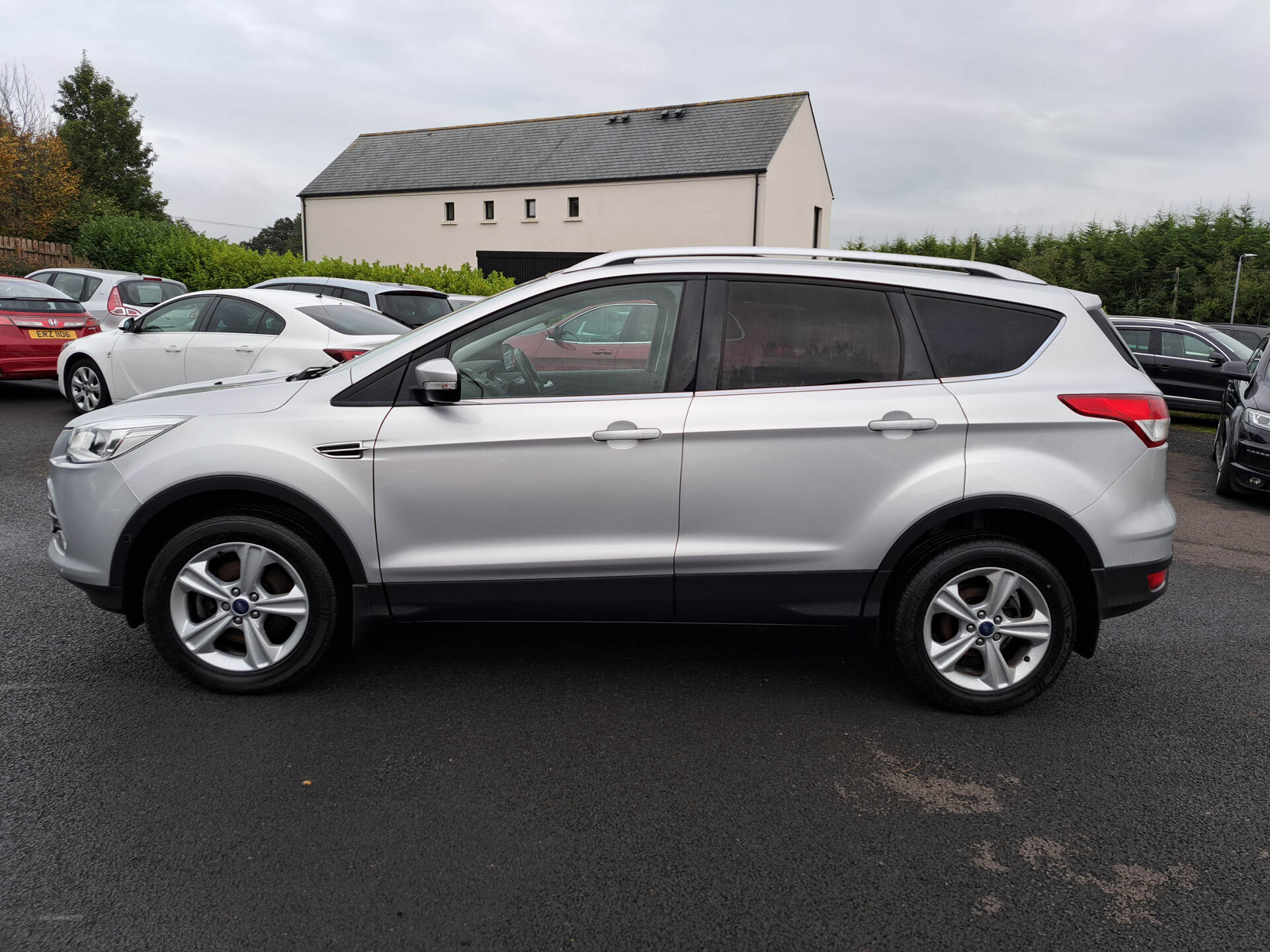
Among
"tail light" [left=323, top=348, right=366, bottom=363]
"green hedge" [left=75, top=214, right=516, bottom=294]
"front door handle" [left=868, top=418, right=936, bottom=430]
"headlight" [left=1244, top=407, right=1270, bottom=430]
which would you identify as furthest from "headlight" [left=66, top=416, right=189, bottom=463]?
"green hedge" [left=75, top=214, right=516, bottom=294]

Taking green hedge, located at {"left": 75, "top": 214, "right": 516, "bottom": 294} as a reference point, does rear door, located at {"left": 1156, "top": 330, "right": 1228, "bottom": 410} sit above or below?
below

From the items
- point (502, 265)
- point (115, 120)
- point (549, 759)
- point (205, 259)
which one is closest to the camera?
point (549, 759)

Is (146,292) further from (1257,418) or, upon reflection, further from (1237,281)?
(1237,281)

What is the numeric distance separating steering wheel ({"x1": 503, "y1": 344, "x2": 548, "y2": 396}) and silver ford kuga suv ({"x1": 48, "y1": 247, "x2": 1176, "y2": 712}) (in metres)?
0.01

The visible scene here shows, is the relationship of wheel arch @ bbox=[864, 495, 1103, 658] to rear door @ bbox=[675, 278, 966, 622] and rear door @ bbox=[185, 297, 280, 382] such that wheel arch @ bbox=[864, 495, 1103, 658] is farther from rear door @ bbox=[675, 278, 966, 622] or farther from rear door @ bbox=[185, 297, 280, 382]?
rear door @ bbox=[185, 297, 280, 382]

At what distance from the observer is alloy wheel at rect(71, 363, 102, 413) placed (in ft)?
34.5

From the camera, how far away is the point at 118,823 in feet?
9.28

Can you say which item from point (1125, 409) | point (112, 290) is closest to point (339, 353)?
point (1125, 409)

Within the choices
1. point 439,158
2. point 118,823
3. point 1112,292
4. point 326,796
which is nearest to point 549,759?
point 326,796

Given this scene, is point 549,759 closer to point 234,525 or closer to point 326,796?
point 326,796

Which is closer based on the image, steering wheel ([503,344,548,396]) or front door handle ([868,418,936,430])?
front door handle ([868,418,936,430])

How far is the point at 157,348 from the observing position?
32.3ft

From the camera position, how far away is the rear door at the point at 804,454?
11.6ft

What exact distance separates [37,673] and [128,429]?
1.17 m
